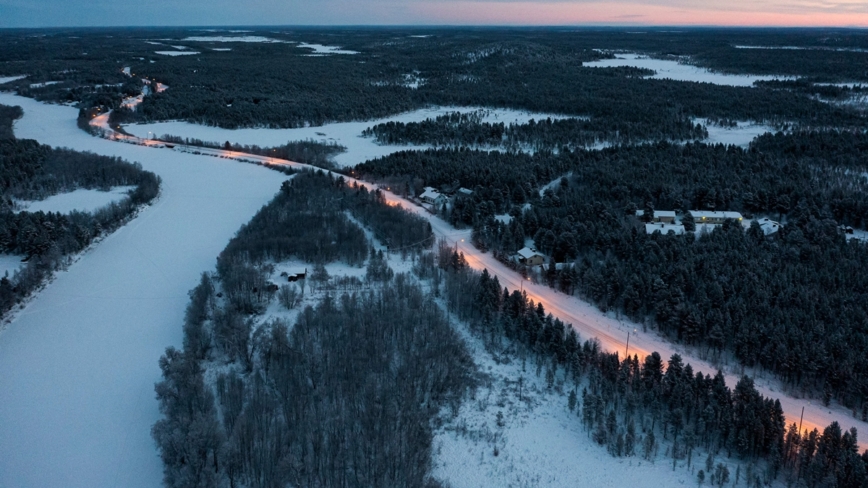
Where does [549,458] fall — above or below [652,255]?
below

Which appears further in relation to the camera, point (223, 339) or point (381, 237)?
point (381, 237)

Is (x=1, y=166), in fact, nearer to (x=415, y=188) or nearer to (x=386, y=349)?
(x=415, y=188)

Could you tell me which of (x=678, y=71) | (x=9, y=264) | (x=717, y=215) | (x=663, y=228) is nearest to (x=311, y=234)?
(x=9, y=264)

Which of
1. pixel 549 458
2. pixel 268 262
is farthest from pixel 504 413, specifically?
pixel 268 262

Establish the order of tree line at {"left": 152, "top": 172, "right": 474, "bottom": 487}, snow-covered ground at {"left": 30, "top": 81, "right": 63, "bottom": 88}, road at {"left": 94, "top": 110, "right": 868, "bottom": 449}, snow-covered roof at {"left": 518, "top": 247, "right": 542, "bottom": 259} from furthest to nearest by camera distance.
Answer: snow-covered ground at {"left": 30, "top": 81, "right": 63, "bottom": 88}, snow-covered roof at {"left": 518, "top": 247, "right": 542, "bottom": 259}, road at {"left": 94, "top": 110, "right": 868, "bottom": 449}, tree line at {"left": 152, "top": 172, "right": 474, "bottom": 487}

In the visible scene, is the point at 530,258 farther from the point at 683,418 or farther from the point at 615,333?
the point at 683,418

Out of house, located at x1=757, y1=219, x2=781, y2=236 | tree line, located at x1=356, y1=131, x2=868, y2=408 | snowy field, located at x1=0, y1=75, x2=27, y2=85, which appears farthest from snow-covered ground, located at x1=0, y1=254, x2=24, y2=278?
snowy field, located at x1=0, y1=75, x2=27, y2=85

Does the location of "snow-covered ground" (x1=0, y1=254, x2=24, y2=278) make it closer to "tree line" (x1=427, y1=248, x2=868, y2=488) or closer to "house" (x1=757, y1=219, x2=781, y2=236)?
"tree line" (x1=427, y1=248, x2=868, y2=488)

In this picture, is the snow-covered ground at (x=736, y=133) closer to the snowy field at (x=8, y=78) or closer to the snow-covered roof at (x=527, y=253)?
the snow-covered roof at (x=527, y=253)
